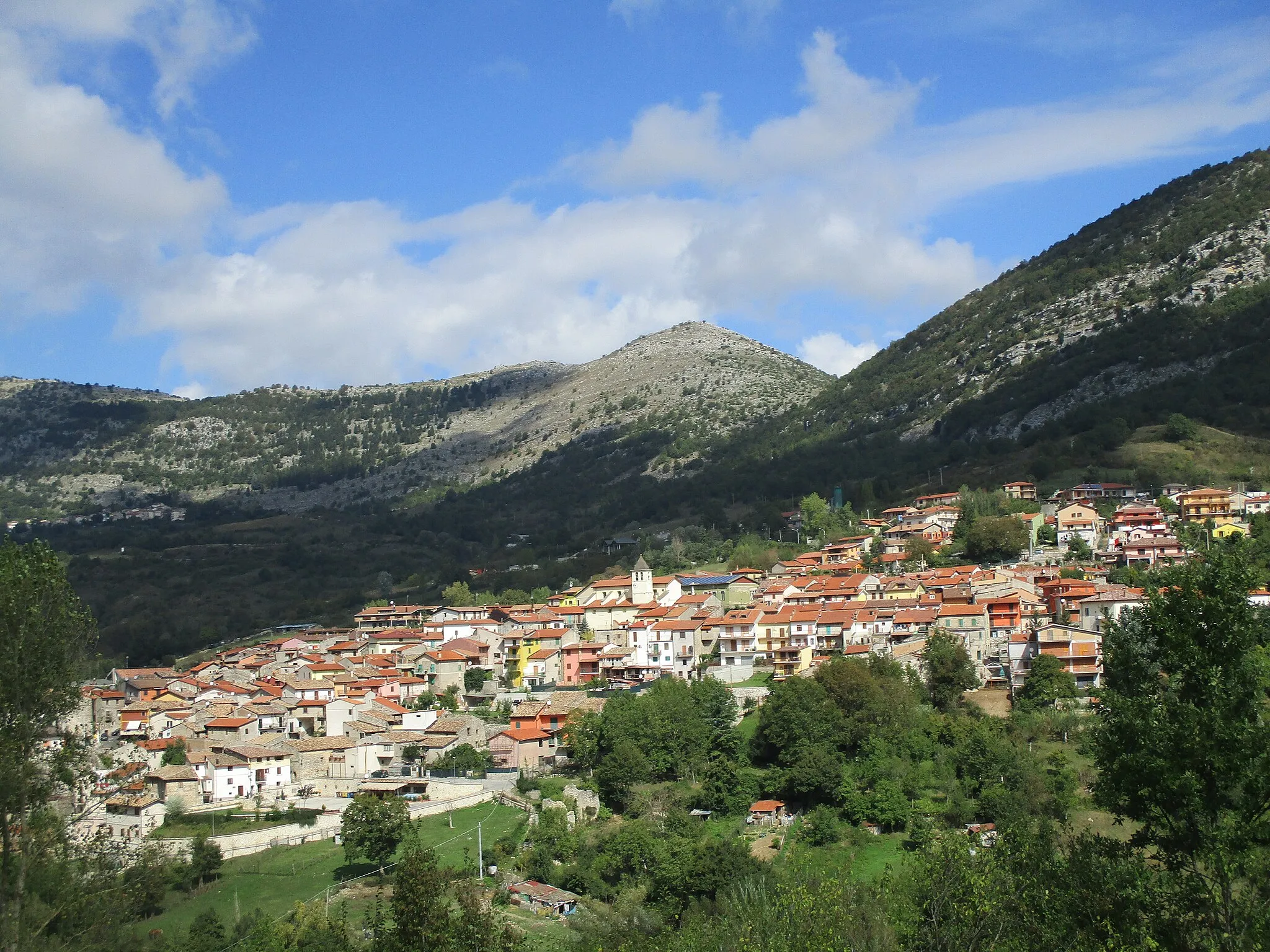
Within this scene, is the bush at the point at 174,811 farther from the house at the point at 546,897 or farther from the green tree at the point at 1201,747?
the green tree at the point at 1201,747

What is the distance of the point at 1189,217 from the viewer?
106 metres

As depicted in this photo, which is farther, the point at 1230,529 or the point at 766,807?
the point at 1230,529

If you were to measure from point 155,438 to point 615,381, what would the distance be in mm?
59513

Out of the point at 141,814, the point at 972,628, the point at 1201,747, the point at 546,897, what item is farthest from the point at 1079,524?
the point at 1201,747

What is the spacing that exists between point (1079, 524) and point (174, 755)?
→ 3834 centimetres

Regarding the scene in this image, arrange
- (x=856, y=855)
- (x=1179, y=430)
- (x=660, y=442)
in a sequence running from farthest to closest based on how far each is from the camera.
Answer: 1. (x=660, y=442)
2. (x=1179, y=430)
3. (x=856, y=855)

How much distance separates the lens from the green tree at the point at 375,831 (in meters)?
32.6

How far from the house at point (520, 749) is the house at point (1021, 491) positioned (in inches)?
1271

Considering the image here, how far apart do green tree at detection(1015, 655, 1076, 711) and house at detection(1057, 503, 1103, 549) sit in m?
17.1

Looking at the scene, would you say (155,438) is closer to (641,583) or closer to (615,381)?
(615,381)

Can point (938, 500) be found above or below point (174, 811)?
above

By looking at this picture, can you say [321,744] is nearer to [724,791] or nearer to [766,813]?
[724,791]

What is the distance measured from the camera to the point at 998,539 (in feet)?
180

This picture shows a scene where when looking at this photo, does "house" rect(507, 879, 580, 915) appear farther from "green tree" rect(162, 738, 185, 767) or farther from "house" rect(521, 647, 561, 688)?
"house" rect(521, 647, 561, 688)
